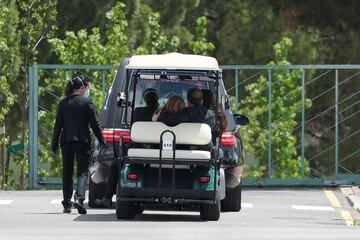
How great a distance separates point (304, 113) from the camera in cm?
3828

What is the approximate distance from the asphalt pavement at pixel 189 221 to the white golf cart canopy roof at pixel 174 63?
180cm

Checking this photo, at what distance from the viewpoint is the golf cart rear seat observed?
19.2 m

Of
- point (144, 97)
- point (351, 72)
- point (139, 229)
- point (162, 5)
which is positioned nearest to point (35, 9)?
point (162, 5)

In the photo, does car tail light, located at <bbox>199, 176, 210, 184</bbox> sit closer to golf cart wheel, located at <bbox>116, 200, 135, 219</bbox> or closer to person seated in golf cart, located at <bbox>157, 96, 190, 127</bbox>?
person seated in golf cart, located at <bbox>157, 96, 190, 127</bbox>

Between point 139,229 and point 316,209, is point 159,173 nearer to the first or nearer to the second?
point 139,229

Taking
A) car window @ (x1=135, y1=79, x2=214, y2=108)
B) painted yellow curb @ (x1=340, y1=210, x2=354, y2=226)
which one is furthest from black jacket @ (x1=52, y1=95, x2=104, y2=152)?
painted yellow curb @ (x1=340, y1=210, x2=354, y2=226)

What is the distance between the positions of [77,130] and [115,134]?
594mm

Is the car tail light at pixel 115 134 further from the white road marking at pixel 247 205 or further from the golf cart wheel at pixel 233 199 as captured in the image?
the white road marking at pixel 247 205

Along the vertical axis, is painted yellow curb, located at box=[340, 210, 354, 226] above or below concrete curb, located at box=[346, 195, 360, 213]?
below

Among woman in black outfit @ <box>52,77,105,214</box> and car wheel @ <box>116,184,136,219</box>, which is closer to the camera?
car wheel @ <box>116,184,136,219</box>

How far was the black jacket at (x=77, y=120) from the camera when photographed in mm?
20297

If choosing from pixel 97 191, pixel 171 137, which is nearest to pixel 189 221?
pixel 171 137

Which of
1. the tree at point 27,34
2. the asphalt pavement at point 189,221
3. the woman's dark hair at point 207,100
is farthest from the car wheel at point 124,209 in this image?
the tree at point 27,34

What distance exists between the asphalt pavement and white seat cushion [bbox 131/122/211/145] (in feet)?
3.07
